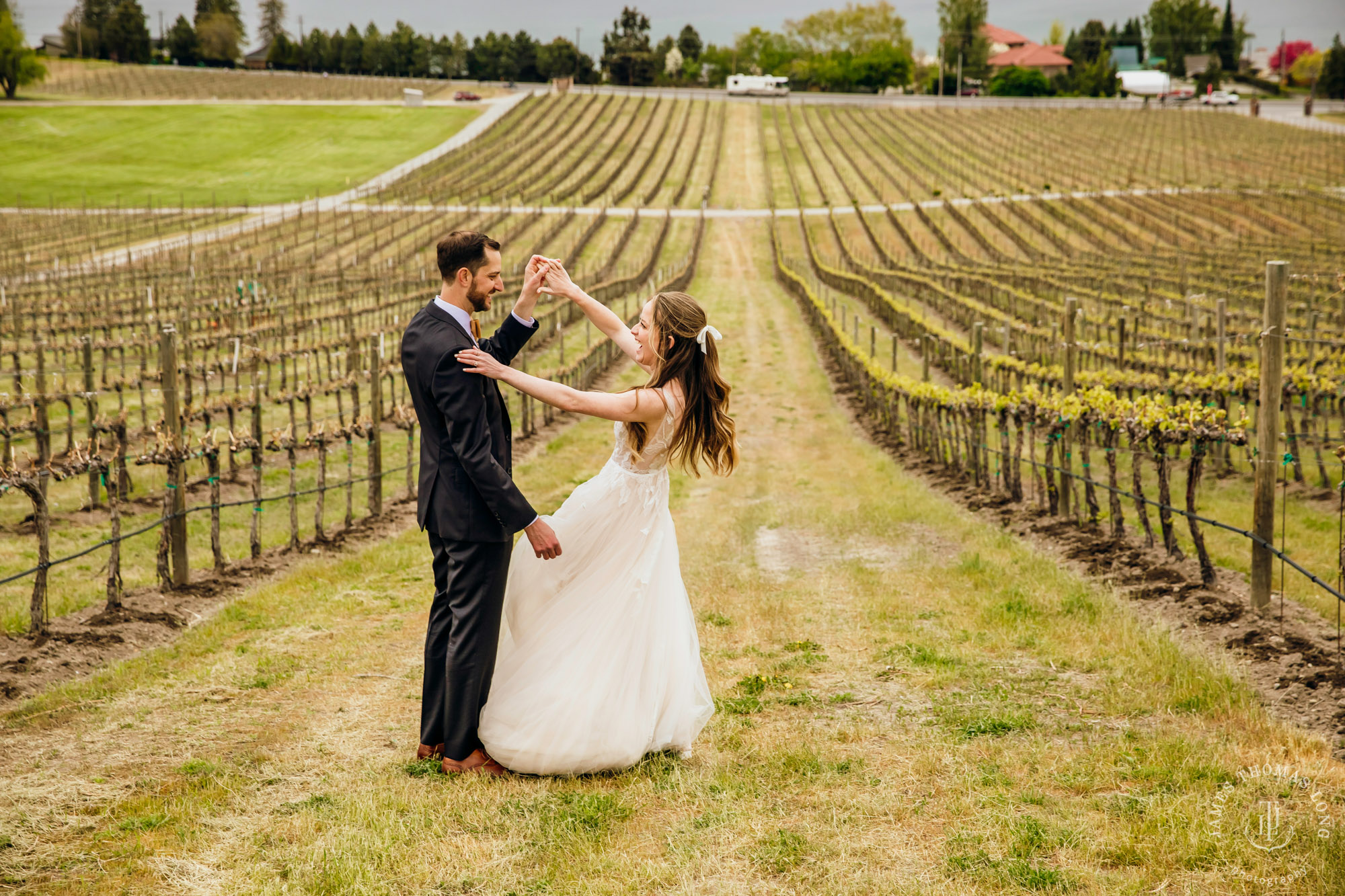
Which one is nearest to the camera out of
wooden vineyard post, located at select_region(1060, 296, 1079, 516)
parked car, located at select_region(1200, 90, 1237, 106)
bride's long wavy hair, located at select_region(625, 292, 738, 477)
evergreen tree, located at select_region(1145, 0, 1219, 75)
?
bride's long wavy hair, located at select_region(625, 292, 738, 477)

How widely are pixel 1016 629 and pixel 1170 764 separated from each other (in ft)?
8.16

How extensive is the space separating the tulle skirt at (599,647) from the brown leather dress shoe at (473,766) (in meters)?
0.06

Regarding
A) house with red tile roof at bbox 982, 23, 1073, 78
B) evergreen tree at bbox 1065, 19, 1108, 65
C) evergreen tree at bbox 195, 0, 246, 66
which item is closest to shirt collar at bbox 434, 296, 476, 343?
house with red tile roof at bbox 982, 23, 1073, 78

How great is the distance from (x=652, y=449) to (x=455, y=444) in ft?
3.19

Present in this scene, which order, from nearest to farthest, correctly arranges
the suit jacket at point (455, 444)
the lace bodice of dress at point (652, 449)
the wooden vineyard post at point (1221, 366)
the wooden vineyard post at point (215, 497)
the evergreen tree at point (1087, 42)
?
the suit jacket at point (455, 444), the lace bodice of dress at point (652, 449), the wooden vineyard post at point (215, 497), the wooden vineyard post at point (1221, 366), the evergreen tree at point (1087, 42)

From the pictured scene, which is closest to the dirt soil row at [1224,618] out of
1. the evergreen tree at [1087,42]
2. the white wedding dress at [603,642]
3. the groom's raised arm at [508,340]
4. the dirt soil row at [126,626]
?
the white wedding dress at [603,642]

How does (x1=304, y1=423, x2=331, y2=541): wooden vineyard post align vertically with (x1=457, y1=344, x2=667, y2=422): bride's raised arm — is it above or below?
below

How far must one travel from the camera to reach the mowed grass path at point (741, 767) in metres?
3.85

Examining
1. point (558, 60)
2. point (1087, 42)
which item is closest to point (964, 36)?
point (1087, 42)

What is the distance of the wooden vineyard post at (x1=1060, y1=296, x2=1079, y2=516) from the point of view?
34.6 feet

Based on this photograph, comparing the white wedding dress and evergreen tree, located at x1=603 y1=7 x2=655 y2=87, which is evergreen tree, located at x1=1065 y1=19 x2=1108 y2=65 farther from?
the white wedding dress

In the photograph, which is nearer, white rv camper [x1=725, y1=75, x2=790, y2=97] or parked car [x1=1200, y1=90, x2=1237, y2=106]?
parked car [x1=1200, y1=90, x2=1237, y2=106]

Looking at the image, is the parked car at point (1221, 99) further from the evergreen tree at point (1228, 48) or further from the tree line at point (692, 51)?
the evergreen tree at point (1228, 48)

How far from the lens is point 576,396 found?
4695 millimetres
